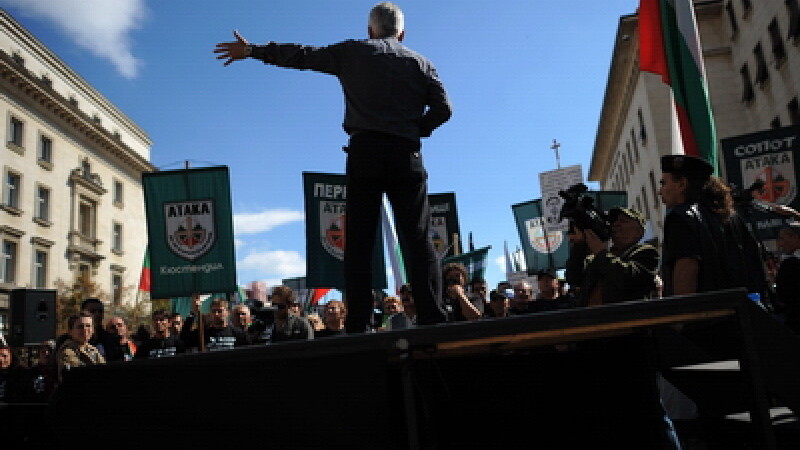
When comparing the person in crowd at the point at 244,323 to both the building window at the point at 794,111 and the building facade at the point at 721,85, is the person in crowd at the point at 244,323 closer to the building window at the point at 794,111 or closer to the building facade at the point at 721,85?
the building facade at the point at 721,85

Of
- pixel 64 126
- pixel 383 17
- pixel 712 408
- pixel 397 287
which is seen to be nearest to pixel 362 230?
pixel 383 17

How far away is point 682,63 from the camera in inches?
251

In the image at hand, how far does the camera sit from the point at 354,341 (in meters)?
2.02

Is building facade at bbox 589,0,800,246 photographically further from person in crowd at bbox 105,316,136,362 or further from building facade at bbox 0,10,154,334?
building facade at bbox 0,10,154,334

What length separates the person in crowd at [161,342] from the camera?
7.18 meters

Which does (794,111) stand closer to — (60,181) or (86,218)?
(60,181)

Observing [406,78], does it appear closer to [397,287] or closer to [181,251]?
[181,251]

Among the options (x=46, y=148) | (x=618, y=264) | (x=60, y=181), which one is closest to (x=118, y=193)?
(x=60, y=181)

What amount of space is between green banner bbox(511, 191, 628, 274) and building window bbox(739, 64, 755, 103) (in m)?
16.0

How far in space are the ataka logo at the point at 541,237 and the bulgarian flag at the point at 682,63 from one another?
9347 mm

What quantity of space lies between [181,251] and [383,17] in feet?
18.8

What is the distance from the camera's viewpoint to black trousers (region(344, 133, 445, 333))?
123 inches

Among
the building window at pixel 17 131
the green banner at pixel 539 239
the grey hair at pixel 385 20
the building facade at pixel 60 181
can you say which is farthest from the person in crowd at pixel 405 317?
the building window at pixel 17 131

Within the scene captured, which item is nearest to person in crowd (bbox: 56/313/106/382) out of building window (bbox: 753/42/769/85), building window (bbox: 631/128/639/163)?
building window (bbox: 753/42/769/85)
